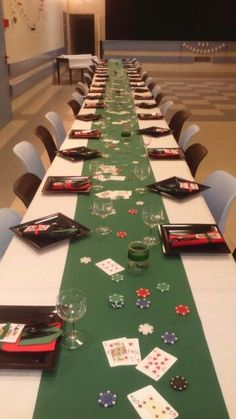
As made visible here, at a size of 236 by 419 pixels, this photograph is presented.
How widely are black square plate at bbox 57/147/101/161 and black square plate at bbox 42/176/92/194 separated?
492mm

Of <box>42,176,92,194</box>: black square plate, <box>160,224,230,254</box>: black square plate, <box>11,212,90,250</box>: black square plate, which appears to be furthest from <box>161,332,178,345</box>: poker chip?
<box>42,176,92,194</box>: black square plate

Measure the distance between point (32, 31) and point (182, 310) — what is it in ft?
33.5

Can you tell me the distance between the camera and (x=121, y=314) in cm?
148

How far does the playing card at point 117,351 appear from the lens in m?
1.27

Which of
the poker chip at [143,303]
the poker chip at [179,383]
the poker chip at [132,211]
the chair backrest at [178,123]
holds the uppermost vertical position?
the poker chip at [132,211]

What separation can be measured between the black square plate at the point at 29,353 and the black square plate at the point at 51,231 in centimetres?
45

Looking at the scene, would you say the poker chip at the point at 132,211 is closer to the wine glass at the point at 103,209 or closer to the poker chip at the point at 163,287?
the wine glass at the point at 103,209

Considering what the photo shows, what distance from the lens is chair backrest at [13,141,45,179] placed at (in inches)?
122

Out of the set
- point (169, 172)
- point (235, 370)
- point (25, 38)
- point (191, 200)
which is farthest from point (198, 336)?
point (25, 38)

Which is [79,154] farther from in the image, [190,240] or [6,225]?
[190,240]

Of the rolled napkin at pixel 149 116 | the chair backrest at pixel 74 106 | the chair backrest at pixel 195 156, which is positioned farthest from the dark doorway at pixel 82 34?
the chair backrest at pixel 195 156

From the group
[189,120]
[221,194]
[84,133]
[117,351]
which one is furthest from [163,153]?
[189,120]

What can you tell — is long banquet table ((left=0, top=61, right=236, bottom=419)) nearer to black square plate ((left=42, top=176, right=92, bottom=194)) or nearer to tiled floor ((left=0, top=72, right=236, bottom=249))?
black square plate ((left=42, top=176, right=92, bottom=194))

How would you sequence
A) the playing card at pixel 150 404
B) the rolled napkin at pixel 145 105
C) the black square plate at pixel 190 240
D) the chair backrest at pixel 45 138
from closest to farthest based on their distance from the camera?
the playing card at pixel 150 404, the black square plate at pixel 190 240, the chair backrest at pixel 45 138, the rolled napkin at pixel 145 105
